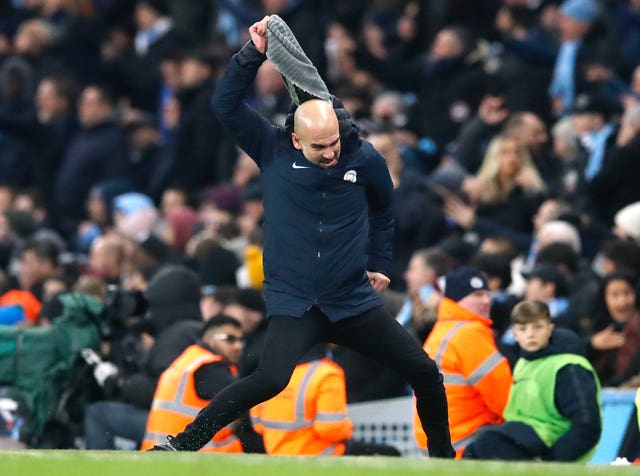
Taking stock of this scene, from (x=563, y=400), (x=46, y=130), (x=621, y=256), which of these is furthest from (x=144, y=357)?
(x=46, y=130)

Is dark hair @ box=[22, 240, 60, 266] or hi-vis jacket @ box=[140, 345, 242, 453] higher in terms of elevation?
dark hair @ box=[22, 240, 60, 266]

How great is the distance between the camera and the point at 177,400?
10516 millimetres

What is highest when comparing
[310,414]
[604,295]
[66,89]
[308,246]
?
[66,89]

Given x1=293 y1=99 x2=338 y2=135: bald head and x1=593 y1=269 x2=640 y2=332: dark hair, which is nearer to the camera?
x1=293 y1=99 x2=338 y2=135: bald head

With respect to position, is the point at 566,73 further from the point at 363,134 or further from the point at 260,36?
the point at 260,36

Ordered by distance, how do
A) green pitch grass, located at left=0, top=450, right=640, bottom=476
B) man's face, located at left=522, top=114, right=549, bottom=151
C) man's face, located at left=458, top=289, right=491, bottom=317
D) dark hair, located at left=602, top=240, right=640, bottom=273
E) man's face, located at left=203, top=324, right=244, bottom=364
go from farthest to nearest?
man's face, located at left=522, top=114, right=549, bottom=151
dark hair, located at left=602, top=240, right=640, bottom=273
man's face, located at left=203, top=324, right=244, bottom=364
man's face, located at left=458, top=289, right=491, bottom=317
green pitch grass, located at left=0, top=450, right=640, bottom=476

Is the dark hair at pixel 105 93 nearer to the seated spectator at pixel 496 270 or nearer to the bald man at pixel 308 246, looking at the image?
the seated spectator at pixel 496 270

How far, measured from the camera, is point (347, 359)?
12.1 meters

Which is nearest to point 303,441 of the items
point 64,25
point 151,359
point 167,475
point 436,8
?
point 151,359

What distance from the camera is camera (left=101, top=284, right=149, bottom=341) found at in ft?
39.5

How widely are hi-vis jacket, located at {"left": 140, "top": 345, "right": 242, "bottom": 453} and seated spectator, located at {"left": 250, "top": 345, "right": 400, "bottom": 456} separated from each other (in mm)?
360

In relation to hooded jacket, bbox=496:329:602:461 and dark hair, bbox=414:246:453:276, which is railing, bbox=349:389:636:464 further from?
hooded jacket, bbox=496:329:602:461

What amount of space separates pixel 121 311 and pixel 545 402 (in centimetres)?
331

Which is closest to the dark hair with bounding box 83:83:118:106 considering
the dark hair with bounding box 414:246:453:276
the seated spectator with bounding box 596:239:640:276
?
the dark hair with bounding box 414:246:453:276
